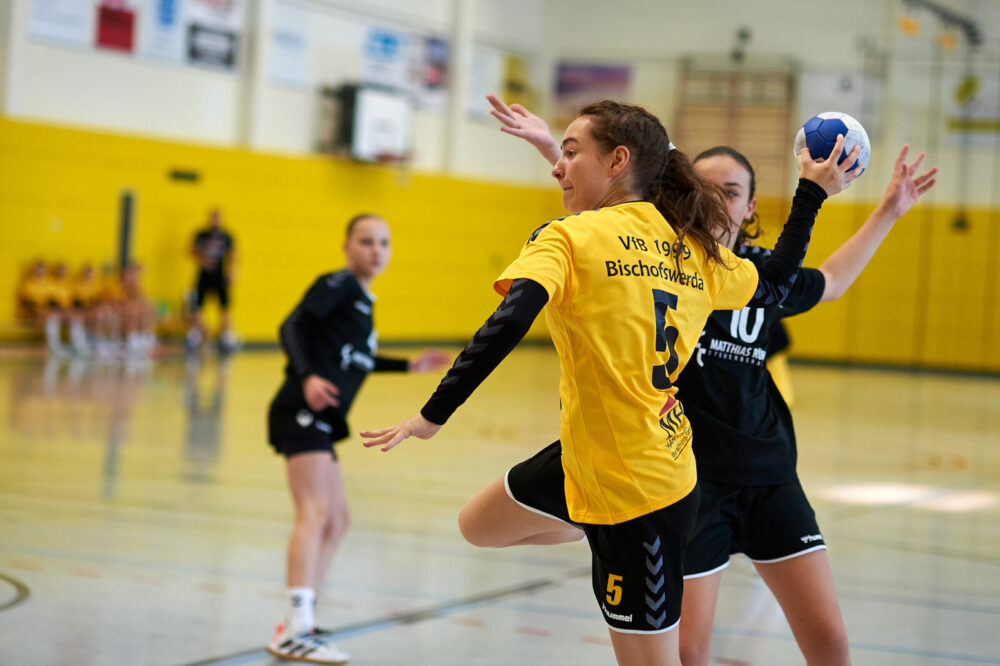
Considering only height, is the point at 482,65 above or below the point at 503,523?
above

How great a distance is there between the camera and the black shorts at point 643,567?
7.47 feet

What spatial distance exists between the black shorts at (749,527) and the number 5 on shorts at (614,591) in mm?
515

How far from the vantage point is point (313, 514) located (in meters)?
3.97

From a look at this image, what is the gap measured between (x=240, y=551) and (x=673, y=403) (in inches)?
126

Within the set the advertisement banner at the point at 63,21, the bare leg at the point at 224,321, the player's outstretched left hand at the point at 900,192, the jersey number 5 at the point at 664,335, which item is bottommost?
the bare leg at the point at 224,321

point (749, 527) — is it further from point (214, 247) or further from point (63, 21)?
point (214, 247)

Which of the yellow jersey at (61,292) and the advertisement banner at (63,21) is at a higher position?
the advertisement banner at (63,21)

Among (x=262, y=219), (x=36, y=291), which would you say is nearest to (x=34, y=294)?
(x=36, y=291)

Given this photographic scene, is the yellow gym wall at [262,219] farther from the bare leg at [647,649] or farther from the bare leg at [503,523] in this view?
the bare leg at [647,649]

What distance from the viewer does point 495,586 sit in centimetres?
470

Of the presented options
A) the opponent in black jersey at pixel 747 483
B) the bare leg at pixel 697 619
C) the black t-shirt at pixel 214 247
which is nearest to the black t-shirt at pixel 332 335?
the opponent in black jersey at pixel 747 483

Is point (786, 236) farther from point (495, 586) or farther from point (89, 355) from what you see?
point (89, 355)

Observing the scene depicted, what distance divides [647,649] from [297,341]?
2.13 m

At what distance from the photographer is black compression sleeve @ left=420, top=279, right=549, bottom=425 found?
208 centimetres
